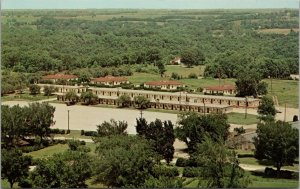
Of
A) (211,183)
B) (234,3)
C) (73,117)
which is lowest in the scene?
(73,117)

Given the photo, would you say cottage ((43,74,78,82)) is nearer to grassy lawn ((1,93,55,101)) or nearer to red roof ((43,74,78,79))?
red roof ((43,74,78,79))

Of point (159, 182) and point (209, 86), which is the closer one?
point (159, 182)

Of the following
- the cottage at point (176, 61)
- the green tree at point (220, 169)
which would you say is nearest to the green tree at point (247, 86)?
the cottage at point (176, 61)

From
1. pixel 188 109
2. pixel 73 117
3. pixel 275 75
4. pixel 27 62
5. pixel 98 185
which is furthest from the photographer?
pixel 27 62

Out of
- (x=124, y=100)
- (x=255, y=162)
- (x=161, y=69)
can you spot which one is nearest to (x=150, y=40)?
(x=161, y=69)

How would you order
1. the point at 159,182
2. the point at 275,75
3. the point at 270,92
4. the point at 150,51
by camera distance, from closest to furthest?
1. the point at 159,182
2. the point at 270,92
3. the point at 275,75
4. the point at 150,51

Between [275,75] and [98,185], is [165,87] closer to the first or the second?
[275,75]

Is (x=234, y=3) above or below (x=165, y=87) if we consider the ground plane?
above

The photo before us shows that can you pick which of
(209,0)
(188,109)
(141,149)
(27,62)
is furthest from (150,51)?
(141,149)
